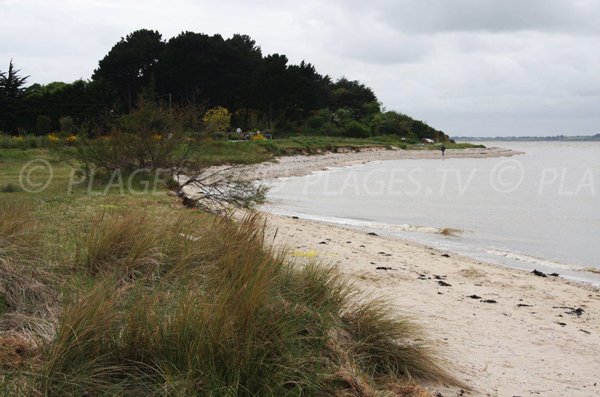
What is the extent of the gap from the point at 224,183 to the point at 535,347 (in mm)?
9640

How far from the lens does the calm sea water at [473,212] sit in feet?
45.5

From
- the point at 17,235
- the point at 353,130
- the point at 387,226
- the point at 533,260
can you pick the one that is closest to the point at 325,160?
the point at 353,130

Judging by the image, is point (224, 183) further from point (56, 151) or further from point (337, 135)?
point (337, 135)

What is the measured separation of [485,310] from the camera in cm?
752

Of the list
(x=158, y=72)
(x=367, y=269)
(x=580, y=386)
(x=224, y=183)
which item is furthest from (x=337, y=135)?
(x=580, y=386)

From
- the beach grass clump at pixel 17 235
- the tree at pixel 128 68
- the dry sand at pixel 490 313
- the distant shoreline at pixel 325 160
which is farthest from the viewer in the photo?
the tree at pixel 128 68

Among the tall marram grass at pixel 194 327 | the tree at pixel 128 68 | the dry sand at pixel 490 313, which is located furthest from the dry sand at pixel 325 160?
the tree at pixel 128 68

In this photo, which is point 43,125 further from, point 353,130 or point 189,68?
point 353,130

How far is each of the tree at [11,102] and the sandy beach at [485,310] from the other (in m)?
35.8

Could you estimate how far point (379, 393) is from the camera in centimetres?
417

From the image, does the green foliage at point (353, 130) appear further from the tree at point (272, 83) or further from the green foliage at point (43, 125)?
the green foliage at point (43, 125)

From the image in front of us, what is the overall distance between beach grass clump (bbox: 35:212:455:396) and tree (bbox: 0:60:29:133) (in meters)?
41.5

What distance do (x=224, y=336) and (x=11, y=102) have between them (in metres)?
44.6

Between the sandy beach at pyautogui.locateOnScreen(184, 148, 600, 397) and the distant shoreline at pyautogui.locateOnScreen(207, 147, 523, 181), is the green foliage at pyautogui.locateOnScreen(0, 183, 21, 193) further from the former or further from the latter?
the sandy beach at pyautogui.locateOnScreen(184, 148, 600, 397)
